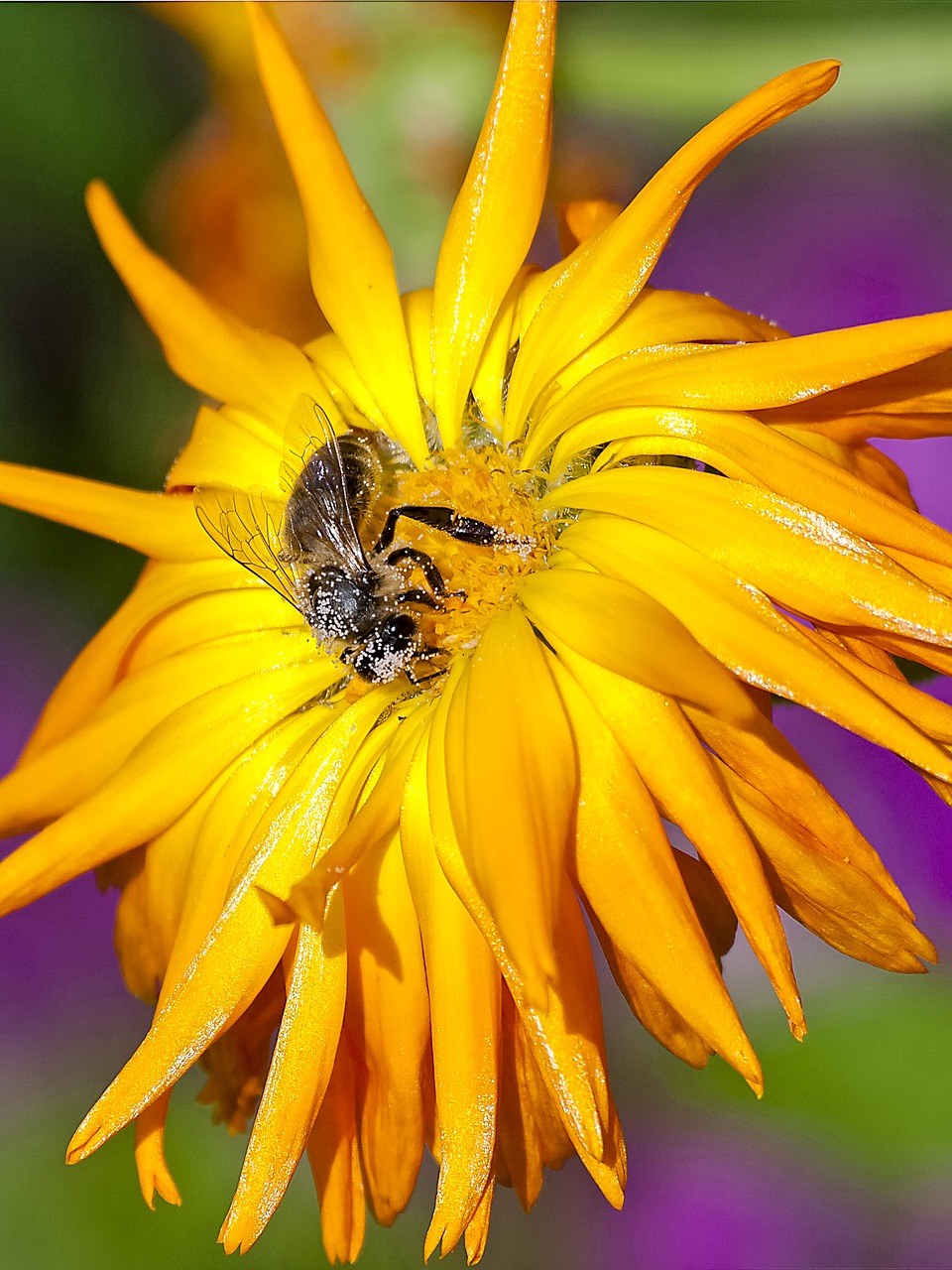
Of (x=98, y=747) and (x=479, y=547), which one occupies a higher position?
(x=479, y=547)

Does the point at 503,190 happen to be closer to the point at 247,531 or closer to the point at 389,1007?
the point at 247,531

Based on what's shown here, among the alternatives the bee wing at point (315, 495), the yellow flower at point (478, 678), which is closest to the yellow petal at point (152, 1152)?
the yellow flower at point (478, 678)

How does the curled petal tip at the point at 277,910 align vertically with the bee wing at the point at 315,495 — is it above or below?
below

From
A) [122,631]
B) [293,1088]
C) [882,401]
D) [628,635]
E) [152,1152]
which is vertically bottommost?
[152,1152]

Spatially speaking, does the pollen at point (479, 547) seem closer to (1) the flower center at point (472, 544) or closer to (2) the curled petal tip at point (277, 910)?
(1) the flower center at point (472, 544)

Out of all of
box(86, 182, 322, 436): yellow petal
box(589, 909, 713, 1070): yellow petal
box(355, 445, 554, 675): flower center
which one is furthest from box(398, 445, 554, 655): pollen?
box(589, 909, 713, 1070): yellow petal

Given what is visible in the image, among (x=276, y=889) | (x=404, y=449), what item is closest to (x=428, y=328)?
(x=404, y=449)

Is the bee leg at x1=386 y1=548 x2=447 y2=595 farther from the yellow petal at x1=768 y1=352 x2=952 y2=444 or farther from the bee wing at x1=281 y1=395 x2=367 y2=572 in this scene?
the yellow petal at x1=768 y1=352 x2=952 y2=444

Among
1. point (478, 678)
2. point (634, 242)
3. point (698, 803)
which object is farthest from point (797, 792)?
point (634, 242)
